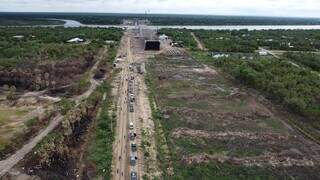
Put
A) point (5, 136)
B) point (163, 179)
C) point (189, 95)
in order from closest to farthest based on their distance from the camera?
1. point (163, 179)
2. point (5, 136)
3. point (189, 95)

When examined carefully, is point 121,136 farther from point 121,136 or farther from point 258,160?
point 258,160

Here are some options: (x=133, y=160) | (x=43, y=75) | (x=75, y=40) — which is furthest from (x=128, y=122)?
(x=75, y=40)

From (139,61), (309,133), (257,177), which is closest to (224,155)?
(257,177)

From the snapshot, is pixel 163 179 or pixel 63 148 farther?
pixel 63 148

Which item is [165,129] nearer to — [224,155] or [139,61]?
[224,155]

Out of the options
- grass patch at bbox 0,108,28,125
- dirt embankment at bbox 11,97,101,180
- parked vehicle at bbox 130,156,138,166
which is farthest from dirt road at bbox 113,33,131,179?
grass patch at bbox 0,108,28,125

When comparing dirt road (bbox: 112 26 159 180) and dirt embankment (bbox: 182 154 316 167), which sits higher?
dirt road (bbox: 112 26 159 180)

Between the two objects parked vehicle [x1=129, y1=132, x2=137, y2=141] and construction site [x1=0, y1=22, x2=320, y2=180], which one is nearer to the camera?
construction site [x1=0, y1=22, x2=320, y2=180]

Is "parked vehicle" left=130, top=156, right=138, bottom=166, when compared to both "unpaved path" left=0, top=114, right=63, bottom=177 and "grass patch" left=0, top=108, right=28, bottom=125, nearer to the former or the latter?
"unpaved path" left=0, top=114, right=63, bottom=177

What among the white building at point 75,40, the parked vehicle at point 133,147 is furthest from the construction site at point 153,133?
the white building at point 75,40
